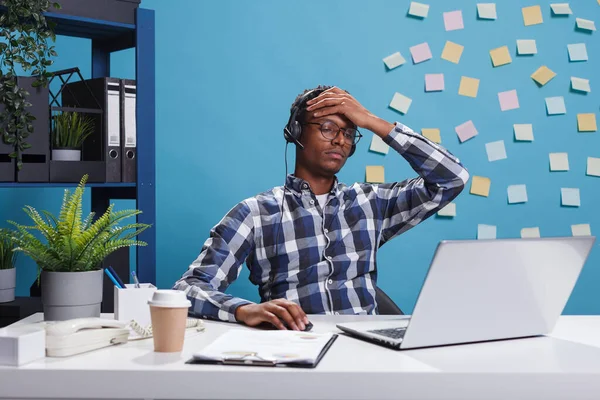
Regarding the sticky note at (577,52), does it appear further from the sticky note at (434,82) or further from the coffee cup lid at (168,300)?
the coffee cup lid at (168,300)

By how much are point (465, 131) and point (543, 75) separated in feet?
1.24

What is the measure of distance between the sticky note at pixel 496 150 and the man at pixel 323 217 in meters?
0.78

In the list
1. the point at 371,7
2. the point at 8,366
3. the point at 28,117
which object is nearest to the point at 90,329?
the point at 8,366

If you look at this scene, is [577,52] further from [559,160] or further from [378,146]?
[378,146]

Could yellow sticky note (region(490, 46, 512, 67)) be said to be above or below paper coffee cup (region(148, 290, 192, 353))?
above

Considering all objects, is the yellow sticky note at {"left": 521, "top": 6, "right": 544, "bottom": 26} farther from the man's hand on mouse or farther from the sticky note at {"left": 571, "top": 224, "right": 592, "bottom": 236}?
the man's hand on mouse

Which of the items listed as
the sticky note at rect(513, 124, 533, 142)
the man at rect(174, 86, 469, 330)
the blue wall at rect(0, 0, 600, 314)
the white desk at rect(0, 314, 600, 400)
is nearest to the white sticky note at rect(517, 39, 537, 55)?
the blue wall at rect(0, 0, 600, 314)

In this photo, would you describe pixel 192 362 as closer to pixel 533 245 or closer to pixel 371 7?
pixel 533 245

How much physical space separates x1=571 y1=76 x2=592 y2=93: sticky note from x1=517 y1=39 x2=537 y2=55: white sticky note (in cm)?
19

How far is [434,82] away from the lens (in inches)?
106

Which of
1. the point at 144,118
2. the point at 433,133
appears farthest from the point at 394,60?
the point at 144,118

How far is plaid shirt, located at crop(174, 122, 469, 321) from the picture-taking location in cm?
189

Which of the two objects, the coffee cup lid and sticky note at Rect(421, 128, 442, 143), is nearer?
the coffee cup lid

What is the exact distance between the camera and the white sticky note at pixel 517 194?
8.93ft
